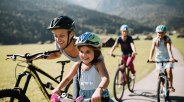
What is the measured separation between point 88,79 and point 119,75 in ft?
17.0

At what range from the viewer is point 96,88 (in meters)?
3.79

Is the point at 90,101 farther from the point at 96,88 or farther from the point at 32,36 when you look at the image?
the point at 32,36

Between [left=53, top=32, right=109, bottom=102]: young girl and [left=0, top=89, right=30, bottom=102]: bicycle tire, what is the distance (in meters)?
0.93

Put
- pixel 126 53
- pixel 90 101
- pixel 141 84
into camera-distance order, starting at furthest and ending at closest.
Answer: pixel 141 84 → pixel 126 53 → pixel 90 101

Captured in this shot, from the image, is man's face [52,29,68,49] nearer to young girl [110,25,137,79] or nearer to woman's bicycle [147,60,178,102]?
woman's bicycle [147,60,178,102]

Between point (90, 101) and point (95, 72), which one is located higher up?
point (95, 72)

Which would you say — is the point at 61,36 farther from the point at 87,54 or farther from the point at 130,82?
the point at 130,82

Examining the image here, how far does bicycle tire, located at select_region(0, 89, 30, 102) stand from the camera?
13.4 ft

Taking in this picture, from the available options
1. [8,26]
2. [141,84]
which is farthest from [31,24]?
[141,84]

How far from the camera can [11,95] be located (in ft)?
13.7

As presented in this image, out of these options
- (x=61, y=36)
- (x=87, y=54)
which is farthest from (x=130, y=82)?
(x=87, y=54)

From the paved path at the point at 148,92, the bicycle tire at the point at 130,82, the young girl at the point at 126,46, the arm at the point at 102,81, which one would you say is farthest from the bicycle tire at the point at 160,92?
the arm at the point at 102,81

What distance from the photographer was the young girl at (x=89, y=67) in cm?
366

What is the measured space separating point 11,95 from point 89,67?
1.35 meters
